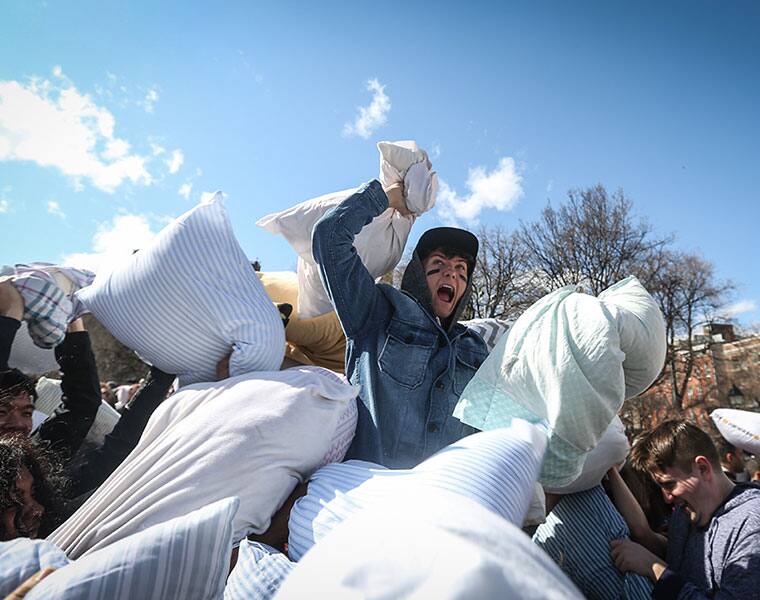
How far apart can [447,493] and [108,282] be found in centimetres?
118

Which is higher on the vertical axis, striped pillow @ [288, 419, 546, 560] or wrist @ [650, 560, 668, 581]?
striped pillow @ [288, 419, 546, 560]

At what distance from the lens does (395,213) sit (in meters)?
1.76

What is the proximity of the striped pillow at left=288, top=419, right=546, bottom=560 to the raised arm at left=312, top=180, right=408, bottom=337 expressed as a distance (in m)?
0.62

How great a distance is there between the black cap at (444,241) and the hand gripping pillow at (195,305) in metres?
0.76

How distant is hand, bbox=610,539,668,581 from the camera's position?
4.14 feet

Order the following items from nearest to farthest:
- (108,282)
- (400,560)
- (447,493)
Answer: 1. (400,560)
2. (447,493)
3. (108,282)

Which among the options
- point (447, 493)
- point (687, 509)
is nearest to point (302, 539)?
point (447, 493)

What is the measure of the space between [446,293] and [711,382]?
19593 mm

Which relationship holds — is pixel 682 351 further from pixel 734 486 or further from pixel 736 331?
pixel 734 486

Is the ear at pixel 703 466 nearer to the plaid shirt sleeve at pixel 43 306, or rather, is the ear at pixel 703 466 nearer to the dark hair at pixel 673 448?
the dark hair at pixel 673 448

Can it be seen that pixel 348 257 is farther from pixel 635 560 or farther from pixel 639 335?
pixel 635 560

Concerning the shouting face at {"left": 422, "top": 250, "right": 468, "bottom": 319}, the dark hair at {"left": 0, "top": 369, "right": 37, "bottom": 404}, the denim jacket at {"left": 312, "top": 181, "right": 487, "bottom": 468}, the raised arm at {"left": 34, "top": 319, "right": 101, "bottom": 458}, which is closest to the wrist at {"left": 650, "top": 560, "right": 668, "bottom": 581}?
the denim jacket at {"left": 312, "top": 181, "right": 487, "bottom": 468}

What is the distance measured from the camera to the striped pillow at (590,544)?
133 centimetres

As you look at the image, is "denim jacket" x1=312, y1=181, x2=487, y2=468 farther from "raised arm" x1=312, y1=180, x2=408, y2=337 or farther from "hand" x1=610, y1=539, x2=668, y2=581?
"hand" x1=610, y1=539, x2=668, y2=581
